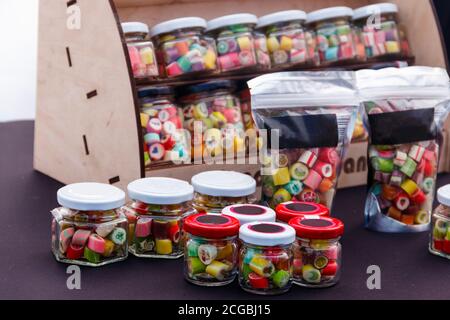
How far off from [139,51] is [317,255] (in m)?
0.60

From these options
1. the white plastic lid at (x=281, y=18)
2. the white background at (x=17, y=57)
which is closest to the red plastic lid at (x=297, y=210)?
the white plastic lid at (x=281, y=18)

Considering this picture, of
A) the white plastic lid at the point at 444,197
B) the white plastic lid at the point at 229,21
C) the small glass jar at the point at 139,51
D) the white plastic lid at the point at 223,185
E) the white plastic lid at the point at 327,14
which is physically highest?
the white plastic lid at the point at 327,14

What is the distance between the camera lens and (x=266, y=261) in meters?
1.10

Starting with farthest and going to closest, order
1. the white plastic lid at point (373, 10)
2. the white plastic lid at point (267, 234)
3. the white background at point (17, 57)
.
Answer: the white background at point (17, 57)
the white plastic lid at point (373, 10)
the white plastic lid at point (267, 234)

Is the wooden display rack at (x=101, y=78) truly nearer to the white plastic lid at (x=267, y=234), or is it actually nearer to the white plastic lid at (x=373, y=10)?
the white plastic lid at (x=373, y=10)

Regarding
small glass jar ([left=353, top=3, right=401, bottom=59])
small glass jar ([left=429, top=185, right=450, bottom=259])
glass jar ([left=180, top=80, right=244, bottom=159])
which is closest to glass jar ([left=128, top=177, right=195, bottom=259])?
glass jar ([left=180, top=80, right=244, bottom=159])

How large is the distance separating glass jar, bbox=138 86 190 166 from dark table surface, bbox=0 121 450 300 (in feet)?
0.80

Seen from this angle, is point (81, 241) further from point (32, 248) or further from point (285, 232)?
point (285, 232)

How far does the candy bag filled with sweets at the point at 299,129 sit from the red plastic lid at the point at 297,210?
0.09 m

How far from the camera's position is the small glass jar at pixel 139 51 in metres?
1.49

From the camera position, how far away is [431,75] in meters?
1.45

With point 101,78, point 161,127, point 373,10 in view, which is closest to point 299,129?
point 161,127

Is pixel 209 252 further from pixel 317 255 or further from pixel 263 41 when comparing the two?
pixel 263 41

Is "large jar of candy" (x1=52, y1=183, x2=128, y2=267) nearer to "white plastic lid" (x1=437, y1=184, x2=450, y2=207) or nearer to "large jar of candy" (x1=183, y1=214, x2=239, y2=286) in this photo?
"large jar of candy" (x1=183, y1=214, x2=239, y2=286)
